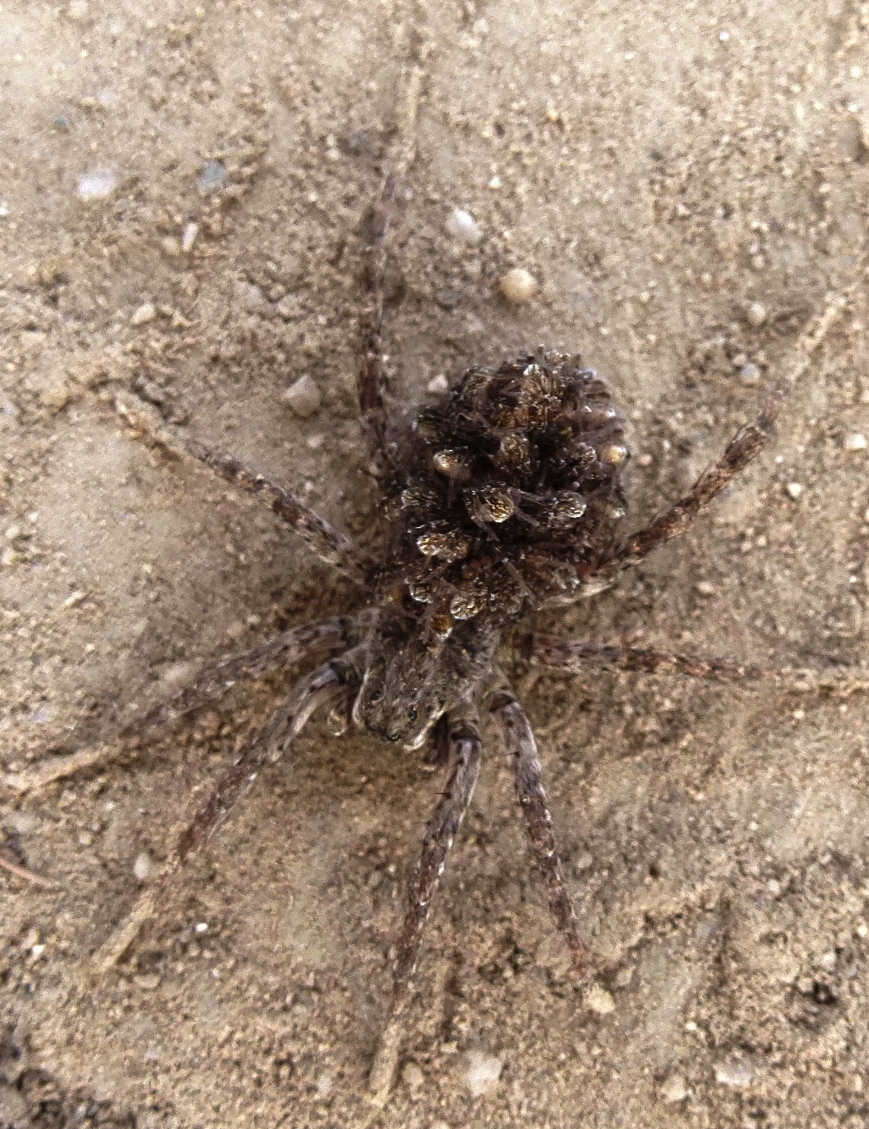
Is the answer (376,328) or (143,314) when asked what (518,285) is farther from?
(143,314)

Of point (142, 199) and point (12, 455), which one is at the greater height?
point (142, 199)

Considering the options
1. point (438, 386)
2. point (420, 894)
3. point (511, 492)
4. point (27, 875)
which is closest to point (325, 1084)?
point (420, 894)

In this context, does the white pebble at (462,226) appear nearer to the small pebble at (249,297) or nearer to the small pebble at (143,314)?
the small pebble at (249,297)

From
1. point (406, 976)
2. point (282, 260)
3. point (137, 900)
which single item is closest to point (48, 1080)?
point (137, 900)

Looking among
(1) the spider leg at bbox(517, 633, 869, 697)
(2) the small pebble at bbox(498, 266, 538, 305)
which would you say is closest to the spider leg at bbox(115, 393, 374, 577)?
(1) the spider leg at bbox(517, 633, 869, 697)

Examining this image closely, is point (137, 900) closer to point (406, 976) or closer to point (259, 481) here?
point (406, 976)

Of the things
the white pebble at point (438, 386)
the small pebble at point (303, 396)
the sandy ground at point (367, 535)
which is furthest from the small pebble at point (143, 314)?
the white pebble at point (438, 386)
